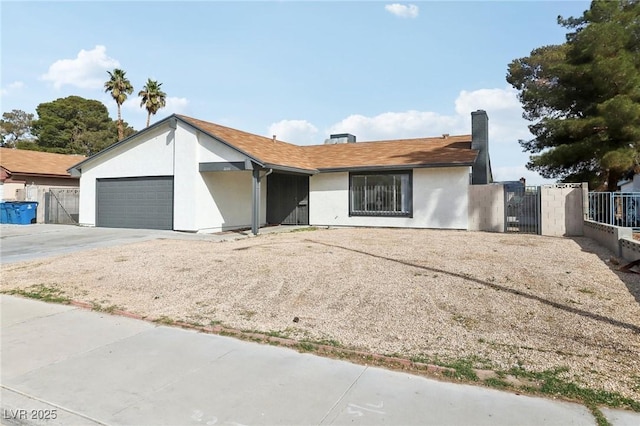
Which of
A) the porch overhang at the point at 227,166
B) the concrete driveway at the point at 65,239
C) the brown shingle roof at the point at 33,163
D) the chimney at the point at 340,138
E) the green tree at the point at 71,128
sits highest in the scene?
the green tree at the point at 71,128

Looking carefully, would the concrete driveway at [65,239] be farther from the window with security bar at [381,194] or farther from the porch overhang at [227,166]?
the window with security bar at [381,194]

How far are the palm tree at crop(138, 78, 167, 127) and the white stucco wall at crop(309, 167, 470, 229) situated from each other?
25842 mm

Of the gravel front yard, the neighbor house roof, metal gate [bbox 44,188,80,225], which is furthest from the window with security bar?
metal gate [bbox 44,188,80,225]

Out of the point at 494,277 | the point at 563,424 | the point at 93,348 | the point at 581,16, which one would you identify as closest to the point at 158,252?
the point at 93,348

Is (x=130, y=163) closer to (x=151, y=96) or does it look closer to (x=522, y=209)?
(x=522, y=209)

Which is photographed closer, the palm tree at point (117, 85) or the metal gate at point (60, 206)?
the metal gate at point (60, 206)

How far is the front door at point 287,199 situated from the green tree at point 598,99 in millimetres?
11214

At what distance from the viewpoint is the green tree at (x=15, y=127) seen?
47.5 meters

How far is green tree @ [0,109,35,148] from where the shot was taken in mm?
47531

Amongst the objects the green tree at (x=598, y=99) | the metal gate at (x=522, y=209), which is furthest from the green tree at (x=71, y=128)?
the green tree at (x=598, y=99)

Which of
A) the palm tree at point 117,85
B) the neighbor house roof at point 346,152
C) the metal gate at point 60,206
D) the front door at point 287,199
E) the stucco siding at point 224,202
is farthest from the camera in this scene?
the palm tree at point 117,85

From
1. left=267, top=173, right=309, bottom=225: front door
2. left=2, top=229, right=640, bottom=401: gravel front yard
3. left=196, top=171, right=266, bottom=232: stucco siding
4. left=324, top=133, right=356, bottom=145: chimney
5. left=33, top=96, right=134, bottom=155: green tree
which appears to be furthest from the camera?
left=33, top=96, right=134, bottom=155: green tree

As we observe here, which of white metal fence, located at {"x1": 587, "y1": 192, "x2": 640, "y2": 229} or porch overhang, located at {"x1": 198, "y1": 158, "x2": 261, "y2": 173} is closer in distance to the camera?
white metal fence, located at {"x1": 587, "y1": 192, "x2": 640, "y2": 229}

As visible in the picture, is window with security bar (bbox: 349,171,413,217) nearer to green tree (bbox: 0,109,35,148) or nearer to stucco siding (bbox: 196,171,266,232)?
stucco siding (bbox: 196,171,266,232)
